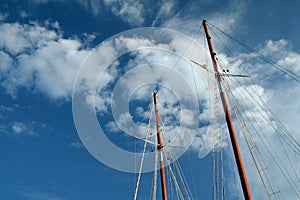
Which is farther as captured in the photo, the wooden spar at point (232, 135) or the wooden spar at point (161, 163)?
the wooden spar at point (161, 163)

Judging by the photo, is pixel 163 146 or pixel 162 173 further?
pixel 163 146

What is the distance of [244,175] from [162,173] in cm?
2288

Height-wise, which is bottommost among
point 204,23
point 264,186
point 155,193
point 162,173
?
point 264,186

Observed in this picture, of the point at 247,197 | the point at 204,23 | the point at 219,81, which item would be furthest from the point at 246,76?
the point at 247,197

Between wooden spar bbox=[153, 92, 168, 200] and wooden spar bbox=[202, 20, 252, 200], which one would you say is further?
wooden spar bbox=[153, 92, 168, 200]

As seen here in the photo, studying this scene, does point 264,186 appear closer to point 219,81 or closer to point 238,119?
point 238,119

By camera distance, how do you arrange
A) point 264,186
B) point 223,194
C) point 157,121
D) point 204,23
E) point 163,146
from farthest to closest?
point 157,121
point 163,146
point 204,23
point 223,194
point 264,186

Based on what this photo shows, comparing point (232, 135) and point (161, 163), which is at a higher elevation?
point (161, 163)

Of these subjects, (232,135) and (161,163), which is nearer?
(232,135)

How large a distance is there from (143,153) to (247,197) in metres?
20.1

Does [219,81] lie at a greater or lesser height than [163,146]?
lesser

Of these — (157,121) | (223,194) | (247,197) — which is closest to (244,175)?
(247,197)

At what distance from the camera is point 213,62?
33.2 meters

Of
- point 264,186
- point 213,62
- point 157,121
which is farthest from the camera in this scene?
point 157,121
